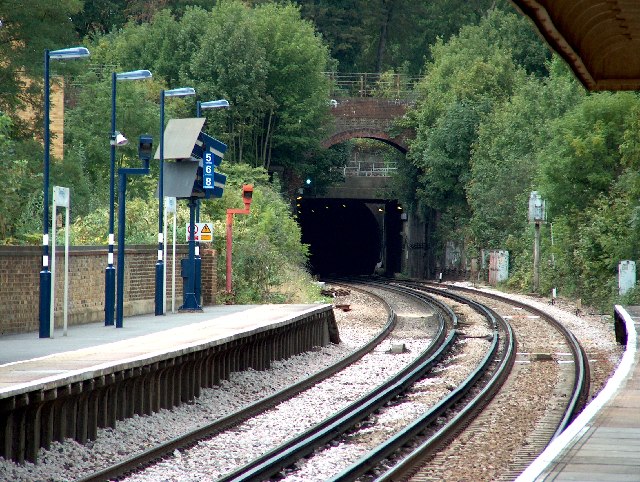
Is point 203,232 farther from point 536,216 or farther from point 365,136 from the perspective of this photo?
point 365,136

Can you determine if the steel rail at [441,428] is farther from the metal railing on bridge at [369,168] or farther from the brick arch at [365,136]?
the metal railing on bridge at [369,168]

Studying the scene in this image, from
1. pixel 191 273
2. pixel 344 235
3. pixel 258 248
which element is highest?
pixel 344 235

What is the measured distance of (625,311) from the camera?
2589 cm

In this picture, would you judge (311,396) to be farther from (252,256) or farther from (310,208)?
(310,208)

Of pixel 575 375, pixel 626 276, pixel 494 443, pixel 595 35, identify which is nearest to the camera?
pixel 595 35

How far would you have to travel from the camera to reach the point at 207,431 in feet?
46.0

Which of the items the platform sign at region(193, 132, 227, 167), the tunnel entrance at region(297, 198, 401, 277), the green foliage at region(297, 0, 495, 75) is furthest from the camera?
the green foliage at region(297, 0, 495, 75)

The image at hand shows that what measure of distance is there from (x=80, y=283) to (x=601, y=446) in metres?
13.7

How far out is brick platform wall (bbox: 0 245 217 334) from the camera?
19.2m

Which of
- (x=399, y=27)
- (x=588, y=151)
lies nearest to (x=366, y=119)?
(x=588, y=151)

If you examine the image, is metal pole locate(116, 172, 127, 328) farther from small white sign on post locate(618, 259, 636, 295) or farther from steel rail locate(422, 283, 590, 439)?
small white sign on post locate(618, 259, 636, 295)

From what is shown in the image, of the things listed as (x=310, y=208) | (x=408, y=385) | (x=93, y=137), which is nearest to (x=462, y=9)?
(x=310, y=208)

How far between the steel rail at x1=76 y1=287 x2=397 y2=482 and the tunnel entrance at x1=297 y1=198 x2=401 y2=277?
5024cm

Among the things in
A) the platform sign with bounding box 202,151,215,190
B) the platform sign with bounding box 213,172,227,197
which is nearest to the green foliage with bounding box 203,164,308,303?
the platform sign with bounding box 213,172,227,197
